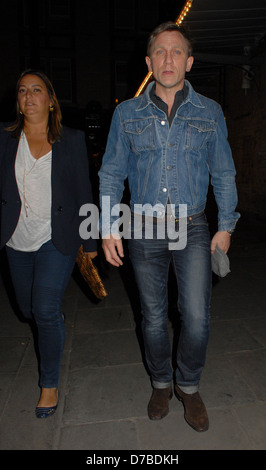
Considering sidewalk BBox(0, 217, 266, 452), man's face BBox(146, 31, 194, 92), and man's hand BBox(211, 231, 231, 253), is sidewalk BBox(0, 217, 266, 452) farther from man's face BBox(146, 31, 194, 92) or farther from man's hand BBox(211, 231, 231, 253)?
man's face BBox(146, 31, 194, 92)

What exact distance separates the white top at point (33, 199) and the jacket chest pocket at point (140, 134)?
0.58 metres

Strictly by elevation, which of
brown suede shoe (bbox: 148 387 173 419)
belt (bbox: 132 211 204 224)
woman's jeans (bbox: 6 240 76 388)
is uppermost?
belt (bbox: 132 211 204 224)

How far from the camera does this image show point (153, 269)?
229 cm

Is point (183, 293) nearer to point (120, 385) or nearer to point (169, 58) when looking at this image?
point (120, 385)

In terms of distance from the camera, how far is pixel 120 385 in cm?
282

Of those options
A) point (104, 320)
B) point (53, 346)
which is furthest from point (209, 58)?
point (53, 346)

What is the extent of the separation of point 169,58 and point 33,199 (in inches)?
47.0

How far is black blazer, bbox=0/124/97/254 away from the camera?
2441 millimetres

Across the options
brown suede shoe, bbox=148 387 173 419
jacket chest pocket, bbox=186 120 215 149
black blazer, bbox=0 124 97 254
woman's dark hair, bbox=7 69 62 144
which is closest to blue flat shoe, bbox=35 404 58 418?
brown suede shoe, bbox=148 387 173 419

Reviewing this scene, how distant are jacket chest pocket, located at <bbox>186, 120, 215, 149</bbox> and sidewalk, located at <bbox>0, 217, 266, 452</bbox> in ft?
5.67

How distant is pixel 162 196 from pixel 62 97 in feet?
53.0
